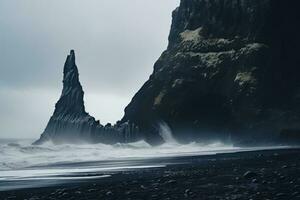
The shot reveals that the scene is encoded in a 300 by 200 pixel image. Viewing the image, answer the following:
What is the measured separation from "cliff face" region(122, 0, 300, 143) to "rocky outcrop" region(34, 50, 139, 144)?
7.37 m

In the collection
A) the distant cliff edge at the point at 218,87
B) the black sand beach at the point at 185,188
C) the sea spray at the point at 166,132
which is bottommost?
the black sand beach at the point at 185,188

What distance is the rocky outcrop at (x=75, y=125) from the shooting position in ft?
542

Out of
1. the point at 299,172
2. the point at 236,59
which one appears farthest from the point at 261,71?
the point at 299,172

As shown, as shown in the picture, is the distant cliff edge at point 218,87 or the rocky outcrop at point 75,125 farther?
the rocky outcrop at point 75,125

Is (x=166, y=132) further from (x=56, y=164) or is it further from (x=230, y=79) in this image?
(x=56, y=164)

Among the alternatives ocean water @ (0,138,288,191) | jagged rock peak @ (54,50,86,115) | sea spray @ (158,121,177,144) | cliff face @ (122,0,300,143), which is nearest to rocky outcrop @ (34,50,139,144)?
jagged rock peak @ (54,50,86,115)

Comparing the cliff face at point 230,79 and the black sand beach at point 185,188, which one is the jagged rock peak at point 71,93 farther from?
the black sand beach at point 185,188

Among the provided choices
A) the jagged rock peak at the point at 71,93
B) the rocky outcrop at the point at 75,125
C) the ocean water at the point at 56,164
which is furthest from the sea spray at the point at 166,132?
the ocean water at the point at 56,164

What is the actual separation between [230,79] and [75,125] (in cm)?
5117

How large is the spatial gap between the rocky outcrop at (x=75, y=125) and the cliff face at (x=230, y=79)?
290 inches

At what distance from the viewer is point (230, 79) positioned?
15638cm

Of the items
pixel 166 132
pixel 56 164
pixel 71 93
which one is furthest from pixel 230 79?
pixel 56 164

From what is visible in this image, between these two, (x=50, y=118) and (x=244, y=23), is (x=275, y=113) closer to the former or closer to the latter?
(x=244, y=23)

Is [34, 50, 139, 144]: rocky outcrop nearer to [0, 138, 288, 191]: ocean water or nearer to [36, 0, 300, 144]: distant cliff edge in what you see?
[36, 0, 300, 144]: distant cliff edge
